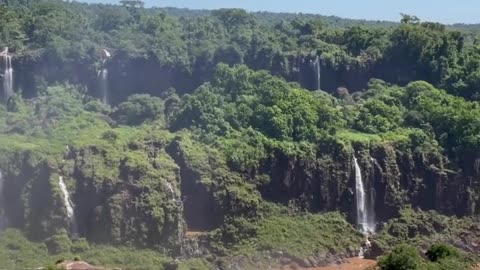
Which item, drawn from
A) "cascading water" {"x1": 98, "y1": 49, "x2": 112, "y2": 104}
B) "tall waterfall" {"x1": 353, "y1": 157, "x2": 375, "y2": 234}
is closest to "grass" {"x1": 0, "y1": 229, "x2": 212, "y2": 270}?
"tall waterfall" {"x1": 353, "y1": 157, "x2": 375, "y2": 234}

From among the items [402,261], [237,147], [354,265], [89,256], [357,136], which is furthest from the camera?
[357,136]

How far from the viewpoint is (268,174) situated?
37.7m

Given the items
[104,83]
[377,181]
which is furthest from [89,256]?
[104,83]

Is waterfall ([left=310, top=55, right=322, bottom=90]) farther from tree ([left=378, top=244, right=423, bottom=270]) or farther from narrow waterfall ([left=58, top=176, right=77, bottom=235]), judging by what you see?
tree ([left=378, top=244, right=423, bottom=270])

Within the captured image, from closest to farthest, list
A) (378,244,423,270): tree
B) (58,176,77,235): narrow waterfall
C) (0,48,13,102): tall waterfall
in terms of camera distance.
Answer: (378,244,423,270): tree → (58,176,77,235): narrow waterfall → (0,48,13,102): tall waterfall

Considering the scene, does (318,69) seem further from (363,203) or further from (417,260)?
(417,260)

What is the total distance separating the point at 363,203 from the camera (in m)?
38.3

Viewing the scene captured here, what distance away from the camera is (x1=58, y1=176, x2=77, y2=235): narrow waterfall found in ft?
110

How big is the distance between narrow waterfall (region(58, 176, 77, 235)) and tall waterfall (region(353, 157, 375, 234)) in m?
11.4

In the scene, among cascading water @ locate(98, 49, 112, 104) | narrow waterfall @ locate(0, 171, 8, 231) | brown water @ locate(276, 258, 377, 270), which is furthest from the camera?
cascading water @ locate(98, 49, 112, 104)

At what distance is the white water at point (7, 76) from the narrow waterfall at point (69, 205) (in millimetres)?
10327

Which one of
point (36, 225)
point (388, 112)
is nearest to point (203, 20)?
point (388, 112)

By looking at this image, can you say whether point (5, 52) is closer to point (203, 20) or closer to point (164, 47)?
point (164, 47)

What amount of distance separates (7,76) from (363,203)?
56.5ft
